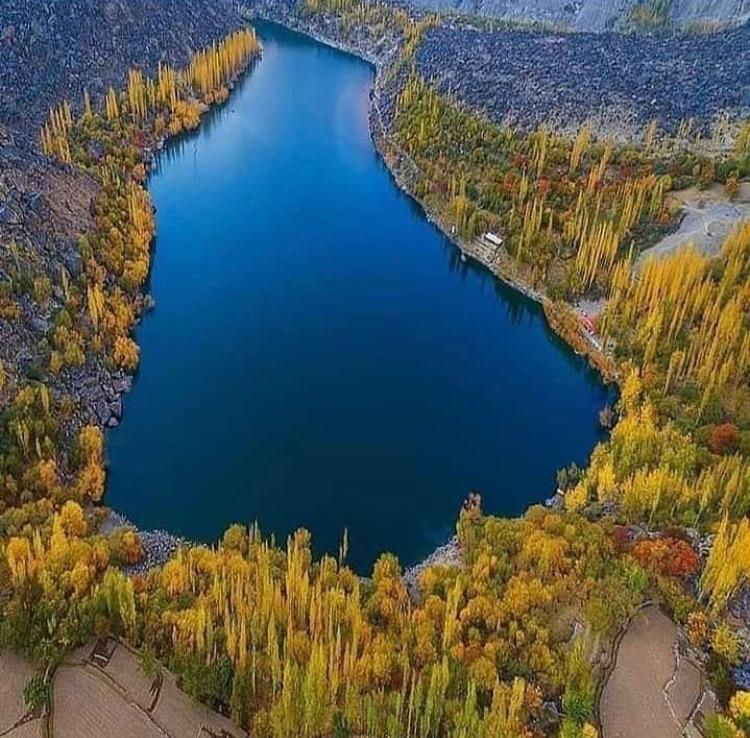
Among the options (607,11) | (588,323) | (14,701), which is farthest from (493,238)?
(607,11)

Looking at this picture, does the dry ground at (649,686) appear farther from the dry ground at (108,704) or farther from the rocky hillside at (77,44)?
the rocky hillside at (77,44)

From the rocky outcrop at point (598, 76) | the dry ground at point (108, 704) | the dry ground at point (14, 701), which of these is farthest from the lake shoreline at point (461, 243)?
the dry ground at point (14, 701)

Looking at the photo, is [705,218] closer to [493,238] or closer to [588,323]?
[588,323]

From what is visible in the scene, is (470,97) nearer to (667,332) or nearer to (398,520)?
(667,332)

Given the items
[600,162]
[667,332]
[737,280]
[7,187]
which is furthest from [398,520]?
[600,162]

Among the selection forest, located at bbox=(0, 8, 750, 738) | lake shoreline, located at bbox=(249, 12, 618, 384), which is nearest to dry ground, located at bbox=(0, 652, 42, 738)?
forest, located at bbox=(0, 8, 750, 738)

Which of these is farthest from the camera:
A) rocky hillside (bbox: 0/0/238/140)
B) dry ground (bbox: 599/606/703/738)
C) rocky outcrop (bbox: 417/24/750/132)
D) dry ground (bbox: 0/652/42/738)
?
rocky outcrop (bbox: 417/24/750/132)

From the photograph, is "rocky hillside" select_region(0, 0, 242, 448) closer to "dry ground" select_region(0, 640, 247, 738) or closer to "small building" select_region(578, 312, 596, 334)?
"dry ground" select_region(0, 640, 247, 738)
